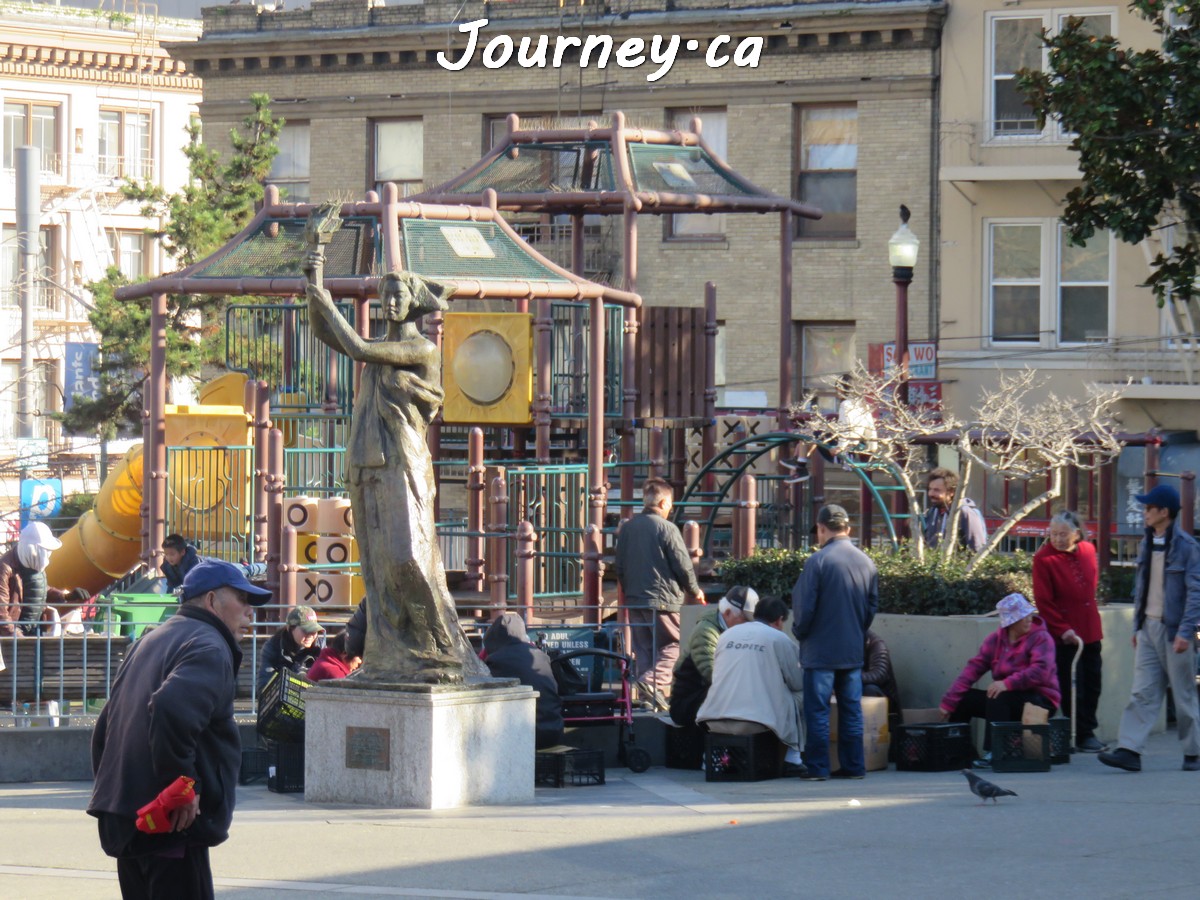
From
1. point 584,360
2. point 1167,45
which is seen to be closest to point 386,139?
point 584,360

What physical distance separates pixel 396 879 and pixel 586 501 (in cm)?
969

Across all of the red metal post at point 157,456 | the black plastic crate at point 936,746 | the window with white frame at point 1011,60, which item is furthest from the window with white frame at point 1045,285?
the black plastic crate at point 936,746

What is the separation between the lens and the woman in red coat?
1370 centimetres

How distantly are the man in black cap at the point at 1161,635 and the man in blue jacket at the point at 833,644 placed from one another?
1593mm

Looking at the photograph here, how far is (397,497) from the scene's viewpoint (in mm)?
11500

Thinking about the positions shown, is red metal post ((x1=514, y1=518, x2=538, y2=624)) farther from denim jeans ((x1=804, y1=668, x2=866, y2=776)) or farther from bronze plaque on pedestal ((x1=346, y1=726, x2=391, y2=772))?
bronze plaque on pedestal ((x1=346, y1=726, x2=391, y2=772))

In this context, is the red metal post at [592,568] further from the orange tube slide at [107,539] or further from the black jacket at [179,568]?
the orange tube slide at [107,539]

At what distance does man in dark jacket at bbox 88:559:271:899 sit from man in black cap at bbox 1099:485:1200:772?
765 cm

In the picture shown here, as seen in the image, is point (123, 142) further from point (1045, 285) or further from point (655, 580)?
point (655, 580)

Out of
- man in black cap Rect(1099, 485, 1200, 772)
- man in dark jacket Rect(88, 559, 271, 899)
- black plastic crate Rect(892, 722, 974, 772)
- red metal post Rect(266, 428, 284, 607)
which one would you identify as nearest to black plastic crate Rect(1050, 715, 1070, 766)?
man in black cap Rect(1099, 485, 1200, 772)

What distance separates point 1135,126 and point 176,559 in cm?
845

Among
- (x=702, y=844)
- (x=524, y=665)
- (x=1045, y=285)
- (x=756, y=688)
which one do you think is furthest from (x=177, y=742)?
(x=1045, y=285)

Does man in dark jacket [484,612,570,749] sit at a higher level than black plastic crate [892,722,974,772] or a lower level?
higher

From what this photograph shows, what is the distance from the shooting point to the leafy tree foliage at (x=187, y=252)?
108ft
